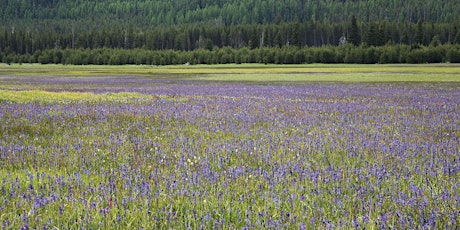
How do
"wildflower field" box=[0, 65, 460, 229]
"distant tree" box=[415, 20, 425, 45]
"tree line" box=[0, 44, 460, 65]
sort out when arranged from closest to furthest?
"wildflower field" box=[0, 65, 460, 229] < "tree line" box=[0, 44, 460, 65] < "distant tree" box=[415, 20, 425, 45]

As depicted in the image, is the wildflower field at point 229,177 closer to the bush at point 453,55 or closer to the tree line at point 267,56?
the bush at point 453,55

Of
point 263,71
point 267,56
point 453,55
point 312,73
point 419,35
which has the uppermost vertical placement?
point 419,35

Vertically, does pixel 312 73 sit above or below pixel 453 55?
below

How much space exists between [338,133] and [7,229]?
28.1ft

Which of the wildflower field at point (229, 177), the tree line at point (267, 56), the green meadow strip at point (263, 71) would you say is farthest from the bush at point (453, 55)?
the wildflower field at point (229, 177)

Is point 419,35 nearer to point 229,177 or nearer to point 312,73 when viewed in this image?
point 312,73

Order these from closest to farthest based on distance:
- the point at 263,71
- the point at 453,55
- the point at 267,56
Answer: the point at 263,71
the point at 453,55
the point at 267,56

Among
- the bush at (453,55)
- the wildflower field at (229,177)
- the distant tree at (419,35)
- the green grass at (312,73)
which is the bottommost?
the wildflower field at (229,177)

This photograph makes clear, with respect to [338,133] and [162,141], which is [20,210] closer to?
[162,141]

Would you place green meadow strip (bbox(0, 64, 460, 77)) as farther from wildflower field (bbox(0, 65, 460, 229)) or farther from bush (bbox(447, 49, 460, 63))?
wildflower field (bbox(0, 65, 460, 229))

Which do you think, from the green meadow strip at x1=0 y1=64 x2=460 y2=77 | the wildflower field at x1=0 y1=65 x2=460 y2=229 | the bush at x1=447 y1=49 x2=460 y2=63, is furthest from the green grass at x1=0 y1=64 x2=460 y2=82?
the wildflower field at x1=0 y1=65 x2=460 y2=229

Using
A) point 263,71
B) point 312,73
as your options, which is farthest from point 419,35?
point 312,73

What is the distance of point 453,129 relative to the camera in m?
12.4

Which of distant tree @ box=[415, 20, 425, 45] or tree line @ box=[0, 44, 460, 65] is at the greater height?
distant tree @ box=[415, 20, 425, 45]
